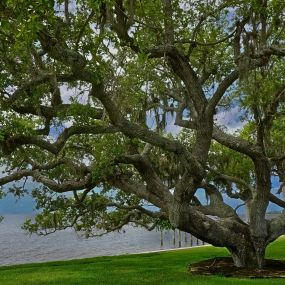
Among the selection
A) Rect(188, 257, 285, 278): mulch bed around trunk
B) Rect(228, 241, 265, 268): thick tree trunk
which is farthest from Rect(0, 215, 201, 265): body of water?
Rect(228, 241, 265, 268): thick tree trunk

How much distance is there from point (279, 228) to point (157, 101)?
28.3 ft

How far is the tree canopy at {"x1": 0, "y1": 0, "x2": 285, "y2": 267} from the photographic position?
15062mm

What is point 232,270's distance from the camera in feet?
70.2

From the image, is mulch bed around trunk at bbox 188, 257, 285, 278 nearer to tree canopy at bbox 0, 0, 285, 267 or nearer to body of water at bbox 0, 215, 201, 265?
tree canopy at bbox 0, 0, 285, 267

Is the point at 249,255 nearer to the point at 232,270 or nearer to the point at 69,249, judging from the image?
the point at 232,270

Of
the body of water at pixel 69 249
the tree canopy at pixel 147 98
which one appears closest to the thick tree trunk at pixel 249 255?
the tree canopy at pixel 147 98

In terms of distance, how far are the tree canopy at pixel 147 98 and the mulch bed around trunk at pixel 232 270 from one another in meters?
0.82

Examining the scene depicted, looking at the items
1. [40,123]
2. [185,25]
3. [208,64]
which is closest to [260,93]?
[208,64]

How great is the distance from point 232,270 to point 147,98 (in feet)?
29.7

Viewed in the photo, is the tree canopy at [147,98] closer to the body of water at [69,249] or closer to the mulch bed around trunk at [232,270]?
the mulch bed around trunk at [232,270]

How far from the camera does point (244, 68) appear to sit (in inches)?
637


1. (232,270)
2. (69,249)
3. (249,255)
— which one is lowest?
(232,270)

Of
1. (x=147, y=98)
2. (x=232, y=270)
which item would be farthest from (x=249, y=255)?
(x=147, y=98)

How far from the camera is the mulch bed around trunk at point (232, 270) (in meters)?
20.2
